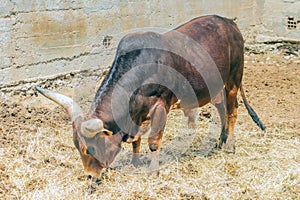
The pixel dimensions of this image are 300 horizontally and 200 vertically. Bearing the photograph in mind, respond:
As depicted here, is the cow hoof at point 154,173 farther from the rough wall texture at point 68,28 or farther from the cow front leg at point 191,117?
the rough wall texture at point 68,28

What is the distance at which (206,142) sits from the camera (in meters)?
6.06

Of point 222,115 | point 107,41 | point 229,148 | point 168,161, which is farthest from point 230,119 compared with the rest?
point 107,41

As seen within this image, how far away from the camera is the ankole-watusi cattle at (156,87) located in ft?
14.3

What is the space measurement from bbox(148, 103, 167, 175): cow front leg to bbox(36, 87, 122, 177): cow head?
1.55 feet

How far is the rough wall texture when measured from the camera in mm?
6836

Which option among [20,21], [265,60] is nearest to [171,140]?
[20,21]

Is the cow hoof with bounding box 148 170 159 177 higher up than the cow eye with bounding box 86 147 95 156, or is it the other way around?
the cow eye with bounding box 86 147 95 156

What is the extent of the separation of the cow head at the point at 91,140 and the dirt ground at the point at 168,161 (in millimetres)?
448

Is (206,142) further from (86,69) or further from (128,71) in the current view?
(86,69)

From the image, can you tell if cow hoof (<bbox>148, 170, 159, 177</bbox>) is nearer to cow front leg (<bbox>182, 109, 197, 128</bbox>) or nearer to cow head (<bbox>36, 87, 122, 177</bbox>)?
cow head (<bbox>36, 87, 122, 177</bbox>)

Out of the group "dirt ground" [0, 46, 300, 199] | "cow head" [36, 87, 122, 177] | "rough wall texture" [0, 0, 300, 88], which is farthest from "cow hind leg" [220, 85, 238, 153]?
"rough wall texture" [0, 0, 300, 88]

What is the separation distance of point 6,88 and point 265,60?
535 cm

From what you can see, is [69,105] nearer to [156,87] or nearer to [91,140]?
[91,140]

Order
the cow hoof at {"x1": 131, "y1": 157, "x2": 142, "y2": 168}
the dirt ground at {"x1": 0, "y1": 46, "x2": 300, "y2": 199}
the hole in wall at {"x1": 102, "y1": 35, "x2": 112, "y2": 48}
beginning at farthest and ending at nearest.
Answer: the hole in wall at {"x1": 102, "y1": 35, "x2": 112, "y2": 48} → the cow hoof at {"x1": 131, "y1": 157, "x2": 142, "y2": 168} → the dirt ground at {"x1": 0, "y1": 46, "x2": 300, "y2": 199}
